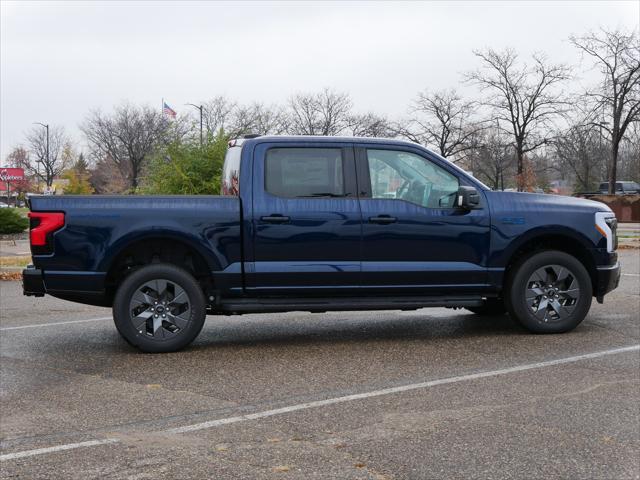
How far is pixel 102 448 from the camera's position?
4336 mm

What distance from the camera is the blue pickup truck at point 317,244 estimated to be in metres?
6.82

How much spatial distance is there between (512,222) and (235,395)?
10.8 feet

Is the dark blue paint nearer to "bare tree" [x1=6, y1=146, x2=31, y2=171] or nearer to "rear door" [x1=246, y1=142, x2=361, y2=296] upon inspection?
"rear door" [x1=246, y1=142, x2=361, y2=296]

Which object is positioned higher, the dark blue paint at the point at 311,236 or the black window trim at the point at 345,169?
the black window trim at the point at 345,169

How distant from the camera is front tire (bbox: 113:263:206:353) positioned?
682 cm

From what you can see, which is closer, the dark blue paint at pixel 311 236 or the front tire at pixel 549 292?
the dark blue paint at pixel 311 236

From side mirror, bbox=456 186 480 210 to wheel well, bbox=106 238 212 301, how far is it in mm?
2340

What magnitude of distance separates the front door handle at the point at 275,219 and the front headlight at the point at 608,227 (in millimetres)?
3040

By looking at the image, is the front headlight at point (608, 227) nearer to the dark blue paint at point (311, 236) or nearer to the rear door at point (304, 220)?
the dark blue paint at point (311, 236)

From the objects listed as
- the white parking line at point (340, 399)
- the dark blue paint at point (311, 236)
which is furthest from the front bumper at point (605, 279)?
the white parking line at point (340, 399)

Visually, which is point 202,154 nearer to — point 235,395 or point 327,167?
point 327,167

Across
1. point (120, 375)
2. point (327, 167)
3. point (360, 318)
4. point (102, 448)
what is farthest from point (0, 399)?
point (360, 318)

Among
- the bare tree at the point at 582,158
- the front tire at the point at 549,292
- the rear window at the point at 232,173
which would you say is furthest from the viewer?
the bare tree at the point at 582,158

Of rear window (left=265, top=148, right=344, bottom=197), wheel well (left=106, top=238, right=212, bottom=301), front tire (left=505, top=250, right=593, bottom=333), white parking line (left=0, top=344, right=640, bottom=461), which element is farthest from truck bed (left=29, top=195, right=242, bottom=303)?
front tire (left=505, top=250, right=593, bottom=333)
